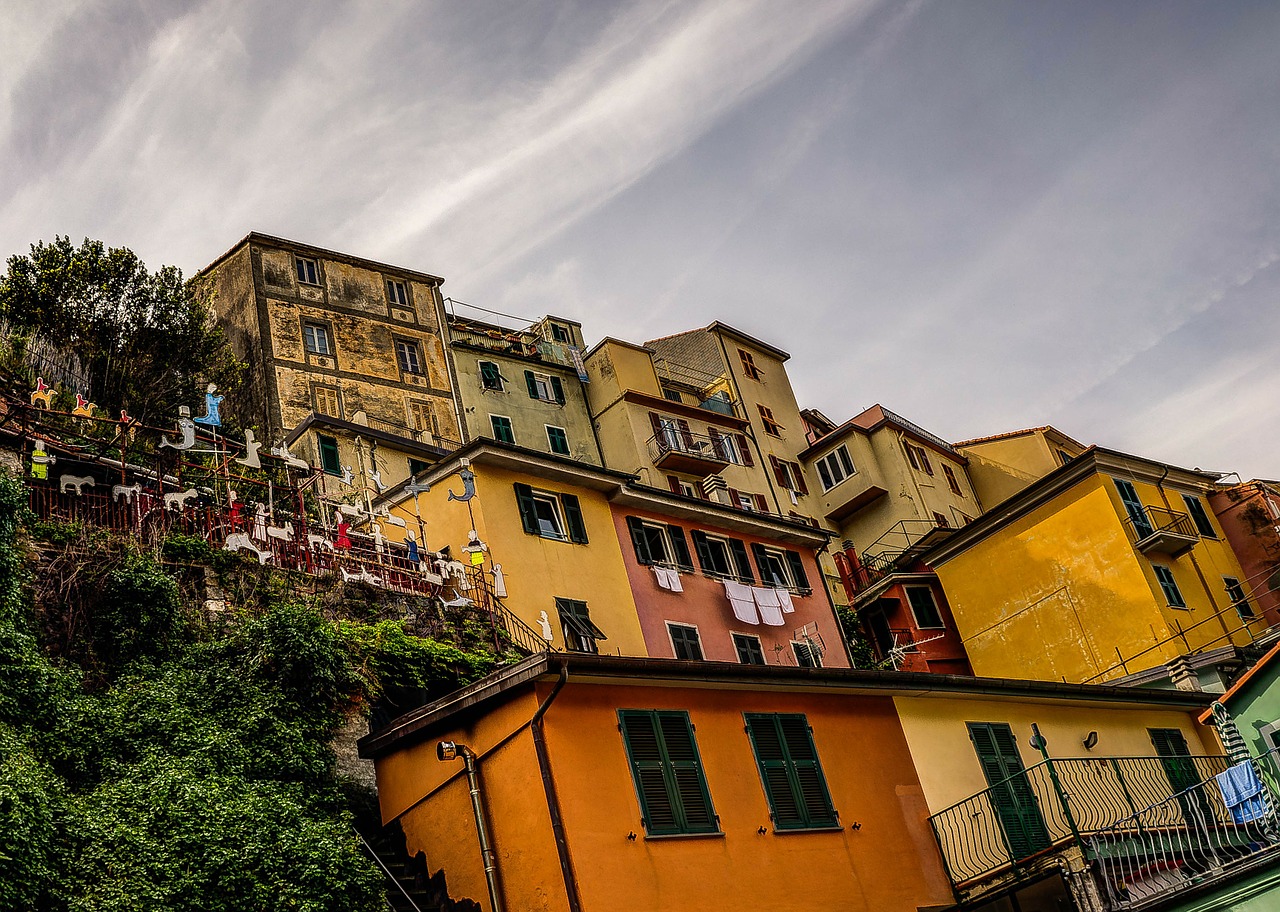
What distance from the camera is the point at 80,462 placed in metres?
22.1

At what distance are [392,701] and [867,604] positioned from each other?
79.4 ft

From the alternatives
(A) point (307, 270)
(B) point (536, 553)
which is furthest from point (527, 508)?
(A) point (307, 270)

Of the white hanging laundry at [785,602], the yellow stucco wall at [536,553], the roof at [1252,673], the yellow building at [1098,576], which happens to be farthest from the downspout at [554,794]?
the yellow building at [1098,576]

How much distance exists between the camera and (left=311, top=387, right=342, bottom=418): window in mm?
40438

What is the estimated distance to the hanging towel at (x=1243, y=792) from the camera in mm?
18219

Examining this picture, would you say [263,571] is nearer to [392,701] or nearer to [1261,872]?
[392,701]

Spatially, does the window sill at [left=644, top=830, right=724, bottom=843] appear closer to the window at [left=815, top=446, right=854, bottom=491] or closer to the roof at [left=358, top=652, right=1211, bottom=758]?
the roof at [left=358, top=652, right=1211, bottom=758]

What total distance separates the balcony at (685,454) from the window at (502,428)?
5.14 meters

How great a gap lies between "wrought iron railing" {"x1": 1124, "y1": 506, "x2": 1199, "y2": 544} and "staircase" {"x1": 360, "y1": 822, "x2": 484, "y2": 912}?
24.6m

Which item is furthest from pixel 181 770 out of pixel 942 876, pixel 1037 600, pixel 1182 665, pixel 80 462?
pixel 1037 600

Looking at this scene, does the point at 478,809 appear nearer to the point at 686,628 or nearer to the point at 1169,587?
the point at 686,628

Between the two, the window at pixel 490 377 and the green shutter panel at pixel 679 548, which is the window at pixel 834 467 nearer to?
the window at pixel 490 377

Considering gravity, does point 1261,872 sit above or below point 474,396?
below

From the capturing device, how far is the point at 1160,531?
3503 centimetres
